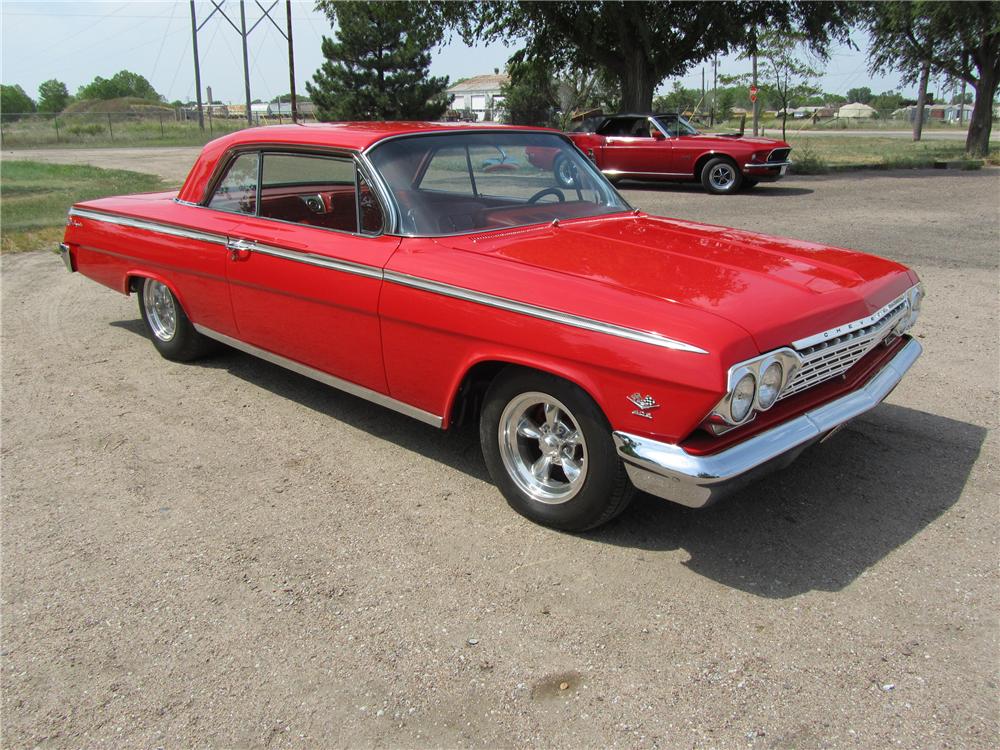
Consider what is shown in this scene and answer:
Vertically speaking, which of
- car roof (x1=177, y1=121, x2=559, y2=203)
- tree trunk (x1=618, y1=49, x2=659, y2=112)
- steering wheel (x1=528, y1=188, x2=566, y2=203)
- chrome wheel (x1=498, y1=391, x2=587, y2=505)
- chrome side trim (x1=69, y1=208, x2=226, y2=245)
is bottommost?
chrome wheel (x1=498, y1=391, x2=587, y2=505)

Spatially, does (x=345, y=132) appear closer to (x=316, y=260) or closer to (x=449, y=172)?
(x=449, y=172)

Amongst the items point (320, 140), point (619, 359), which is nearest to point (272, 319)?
point (320, 140)

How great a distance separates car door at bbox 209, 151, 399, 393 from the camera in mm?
3705

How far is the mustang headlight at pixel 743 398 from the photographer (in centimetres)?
268

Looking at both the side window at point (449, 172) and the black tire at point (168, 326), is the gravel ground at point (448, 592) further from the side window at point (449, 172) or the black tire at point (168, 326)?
the side window at point (449, 172)

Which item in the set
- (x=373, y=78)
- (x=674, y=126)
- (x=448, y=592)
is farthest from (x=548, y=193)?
(x=373, y=78)

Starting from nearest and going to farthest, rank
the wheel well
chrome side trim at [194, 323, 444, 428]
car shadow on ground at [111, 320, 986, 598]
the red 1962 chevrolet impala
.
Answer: the red 1962 chevrolet impala, car shadow on ground at [111, 320, 986, 598], chrome side trim at [194, 323, 444, 428], the wheel well

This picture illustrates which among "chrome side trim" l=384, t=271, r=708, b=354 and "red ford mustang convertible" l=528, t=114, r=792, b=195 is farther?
"red ford mustang convertible" l=528, t=114, r=792, b=195

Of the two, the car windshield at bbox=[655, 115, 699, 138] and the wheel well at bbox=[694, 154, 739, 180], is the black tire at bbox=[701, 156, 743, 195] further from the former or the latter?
the car windshield at bbox=[655, 115, 699, 138]

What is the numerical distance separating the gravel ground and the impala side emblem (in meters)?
0.65

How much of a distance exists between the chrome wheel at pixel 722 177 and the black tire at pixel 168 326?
11.6 metres

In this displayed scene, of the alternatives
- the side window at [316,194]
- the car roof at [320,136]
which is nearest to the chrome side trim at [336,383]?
the side window at [316,194]

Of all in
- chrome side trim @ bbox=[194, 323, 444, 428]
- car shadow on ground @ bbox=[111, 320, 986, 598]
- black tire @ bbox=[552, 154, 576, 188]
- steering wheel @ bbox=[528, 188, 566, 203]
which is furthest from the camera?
black tire @ bbox=[552, 154, 576, 188]

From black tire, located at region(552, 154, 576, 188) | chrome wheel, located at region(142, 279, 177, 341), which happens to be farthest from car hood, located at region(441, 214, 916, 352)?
chrome wheel, located at region(142, 279, 177, 341)
